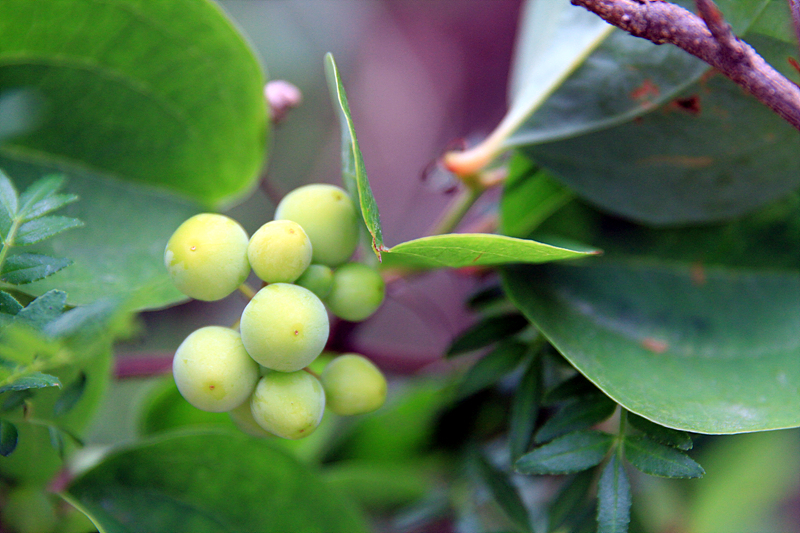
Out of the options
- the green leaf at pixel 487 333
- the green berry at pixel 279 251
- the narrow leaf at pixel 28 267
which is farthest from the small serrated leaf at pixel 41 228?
the green leaf at pixel 487 333

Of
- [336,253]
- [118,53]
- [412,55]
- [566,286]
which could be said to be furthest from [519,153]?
[412,55]

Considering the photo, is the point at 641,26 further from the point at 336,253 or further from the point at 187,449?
the point at 187,449

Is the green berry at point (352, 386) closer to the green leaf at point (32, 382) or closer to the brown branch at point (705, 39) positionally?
the green leaf at point (32, 382)

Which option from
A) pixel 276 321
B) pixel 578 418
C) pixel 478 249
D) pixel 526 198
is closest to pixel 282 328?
pixel 276 321

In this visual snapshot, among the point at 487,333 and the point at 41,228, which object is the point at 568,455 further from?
the point at 41,228

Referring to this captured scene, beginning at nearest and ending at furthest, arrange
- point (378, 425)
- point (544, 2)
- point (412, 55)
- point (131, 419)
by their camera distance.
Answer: point (544, 2), point (378, 425), point (131, 419), point (412, 55)

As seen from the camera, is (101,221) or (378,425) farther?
(378,425)

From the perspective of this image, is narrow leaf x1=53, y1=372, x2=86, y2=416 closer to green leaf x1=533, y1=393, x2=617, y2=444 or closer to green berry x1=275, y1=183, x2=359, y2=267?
green berry x1=275, y1=183, x2=359, y2=267
